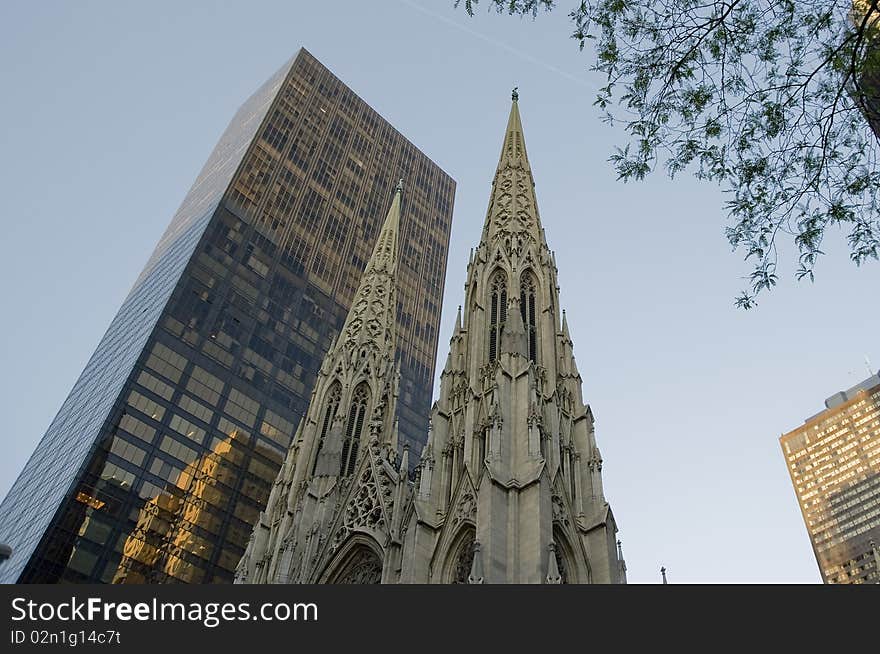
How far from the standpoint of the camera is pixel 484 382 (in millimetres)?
31969

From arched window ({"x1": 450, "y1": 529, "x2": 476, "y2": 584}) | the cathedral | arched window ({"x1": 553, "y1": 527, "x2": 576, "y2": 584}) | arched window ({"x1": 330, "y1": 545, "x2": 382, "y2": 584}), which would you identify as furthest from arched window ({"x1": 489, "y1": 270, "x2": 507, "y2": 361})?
arched window ({"x1": 330, "y1": 545, "x2": 382, "y2": 584})

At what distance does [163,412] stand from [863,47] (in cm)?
4598

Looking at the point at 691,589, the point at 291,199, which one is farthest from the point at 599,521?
the point at 291,199

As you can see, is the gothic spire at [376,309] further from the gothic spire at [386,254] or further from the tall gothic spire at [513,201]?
the tall gothic spire at [513,201]

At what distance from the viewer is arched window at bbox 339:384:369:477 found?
36.1 meters

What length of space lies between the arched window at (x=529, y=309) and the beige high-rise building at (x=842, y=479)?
7720 centimetres

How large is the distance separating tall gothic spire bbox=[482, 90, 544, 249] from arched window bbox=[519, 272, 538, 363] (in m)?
2.33

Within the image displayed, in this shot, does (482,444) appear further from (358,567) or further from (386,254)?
(386,254)

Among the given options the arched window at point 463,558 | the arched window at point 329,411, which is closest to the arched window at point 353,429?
the arched window at point 329,411

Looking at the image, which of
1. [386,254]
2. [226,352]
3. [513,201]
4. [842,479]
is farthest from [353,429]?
[842,479]

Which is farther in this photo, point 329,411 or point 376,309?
point 376,309

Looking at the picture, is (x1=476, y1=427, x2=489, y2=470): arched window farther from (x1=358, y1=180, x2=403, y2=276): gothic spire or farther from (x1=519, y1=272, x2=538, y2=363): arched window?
(x1=358, y1=180, x2=403, y2=276): gothic spire

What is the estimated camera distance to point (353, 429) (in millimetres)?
38344

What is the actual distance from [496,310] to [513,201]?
393 inches
